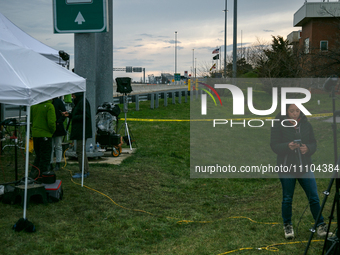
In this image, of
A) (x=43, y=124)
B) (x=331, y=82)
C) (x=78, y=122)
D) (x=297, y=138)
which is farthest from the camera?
(x=78, y=122)

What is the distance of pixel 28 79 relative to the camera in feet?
19.4

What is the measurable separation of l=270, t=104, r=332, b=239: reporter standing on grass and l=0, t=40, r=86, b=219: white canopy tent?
142 inches

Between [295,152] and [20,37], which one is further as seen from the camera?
[20,37]

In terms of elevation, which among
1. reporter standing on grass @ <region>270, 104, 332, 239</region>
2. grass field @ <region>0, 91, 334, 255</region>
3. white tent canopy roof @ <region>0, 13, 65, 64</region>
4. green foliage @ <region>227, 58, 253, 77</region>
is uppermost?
green foliage @ <region>227, 58, 253, 77</region>

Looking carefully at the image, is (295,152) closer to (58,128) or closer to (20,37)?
(58,128)

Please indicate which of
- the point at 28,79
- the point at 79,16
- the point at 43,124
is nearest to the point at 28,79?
the point at 28,79

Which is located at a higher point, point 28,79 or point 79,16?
point 79,16

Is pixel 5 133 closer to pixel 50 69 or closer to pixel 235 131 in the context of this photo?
pixel 50 69

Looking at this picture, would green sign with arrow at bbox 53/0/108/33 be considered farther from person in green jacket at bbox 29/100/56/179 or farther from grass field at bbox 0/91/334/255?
grass field at bbox 0/91/334/255

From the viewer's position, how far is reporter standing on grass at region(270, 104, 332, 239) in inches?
209

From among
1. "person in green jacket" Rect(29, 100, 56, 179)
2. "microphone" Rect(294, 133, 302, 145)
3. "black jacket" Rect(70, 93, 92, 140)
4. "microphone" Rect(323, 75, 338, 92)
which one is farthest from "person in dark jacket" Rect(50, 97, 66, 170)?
"microphone" Rect(323, 75, 338, 92)

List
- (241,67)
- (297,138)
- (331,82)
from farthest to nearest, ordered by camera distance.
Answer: (241,67) → (331,82) → (297,138)

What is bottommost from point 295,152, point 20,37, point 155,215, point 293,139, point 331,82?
point 155,215

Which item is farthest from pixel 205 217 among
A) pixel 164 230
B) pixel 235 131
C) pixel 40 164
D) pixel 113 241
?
pixel 235 131
